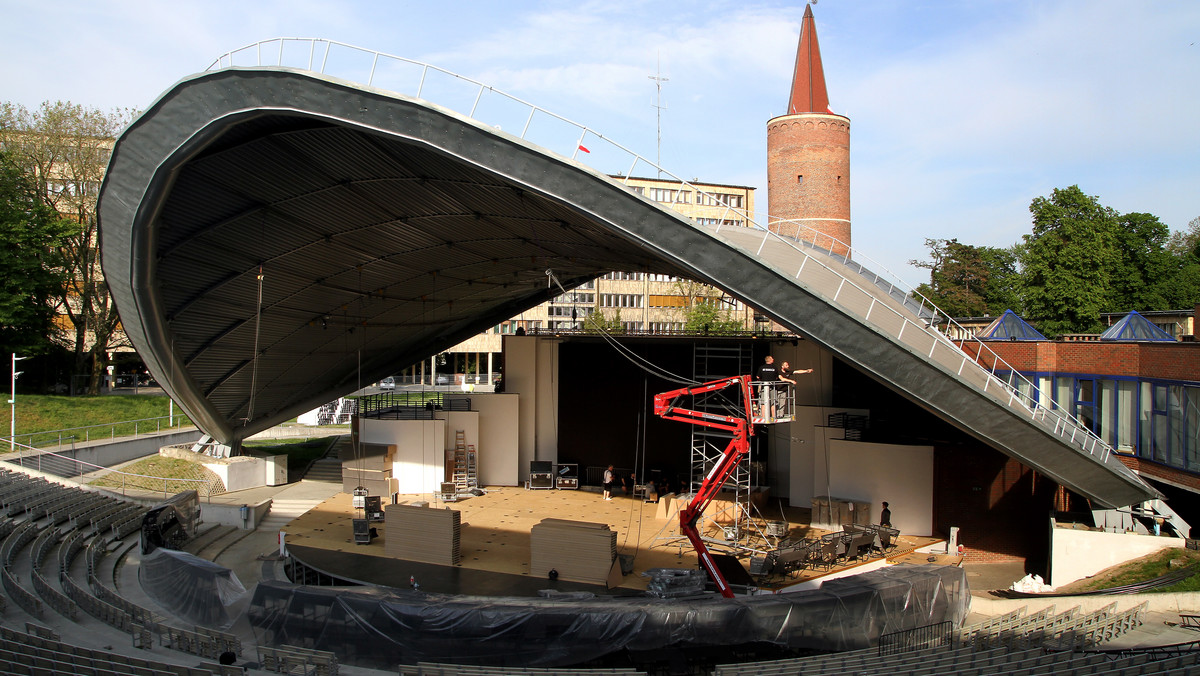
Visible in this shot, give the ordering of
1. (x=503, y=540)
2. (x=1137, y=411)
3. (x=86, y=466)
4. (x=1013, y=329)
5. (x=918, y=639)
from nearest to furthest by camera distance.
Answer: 1. (x=918, y=639)
2. (x=1137, y=411)
3. (x=503, y=540)
4. (x=1013, y=329)
5. (x=86, y=466)

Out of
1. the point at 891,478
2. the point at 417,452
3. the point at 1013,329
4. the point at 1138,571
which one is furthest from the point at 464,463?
the point at 1013,329

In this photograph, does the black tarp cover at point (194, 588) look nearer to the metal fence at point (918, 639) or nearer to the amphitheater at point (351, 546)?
the amphitheater at point (351, 546)

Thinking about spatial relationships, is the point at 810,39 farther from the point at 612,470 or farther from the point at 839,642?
the point at 839,642

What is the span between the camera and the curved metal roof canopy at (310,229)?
13219 mm

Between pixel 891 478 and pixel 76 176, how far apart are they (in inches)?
1557

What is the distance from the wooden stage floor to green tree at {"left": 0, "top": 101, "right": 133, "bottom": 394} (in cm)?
2141

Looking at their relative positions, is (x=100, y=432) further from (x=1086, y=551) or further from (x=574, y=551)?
(x=1086, y=551)

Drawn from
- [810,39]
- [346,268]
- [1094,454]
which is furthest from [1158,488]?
[810,39]

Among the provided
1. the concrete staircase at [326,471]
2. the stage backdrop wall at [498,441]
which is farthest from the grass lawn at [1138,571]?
the concrete staircase at [326,471]

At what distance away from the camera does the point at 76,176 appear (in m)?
36.7

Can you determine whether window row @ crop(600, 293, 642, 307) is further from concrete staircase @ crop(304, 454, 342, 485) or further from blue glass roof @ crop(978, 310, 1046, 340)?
blue glass roof @ crop(978, 310, 1046, 340)

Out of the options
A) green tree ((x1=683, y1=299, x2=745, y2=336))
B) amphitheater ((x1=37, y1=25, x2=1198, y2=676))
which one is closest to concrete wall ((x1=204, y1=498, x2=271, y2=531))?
amphitheater ((x1=37, y1=25, x2=1198, y2=676))

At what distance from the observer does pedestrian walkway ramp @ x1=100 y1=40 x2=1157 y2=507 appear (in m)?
13.2

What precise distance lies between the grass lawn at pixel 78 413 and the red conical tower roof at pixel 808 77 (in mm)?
38786
